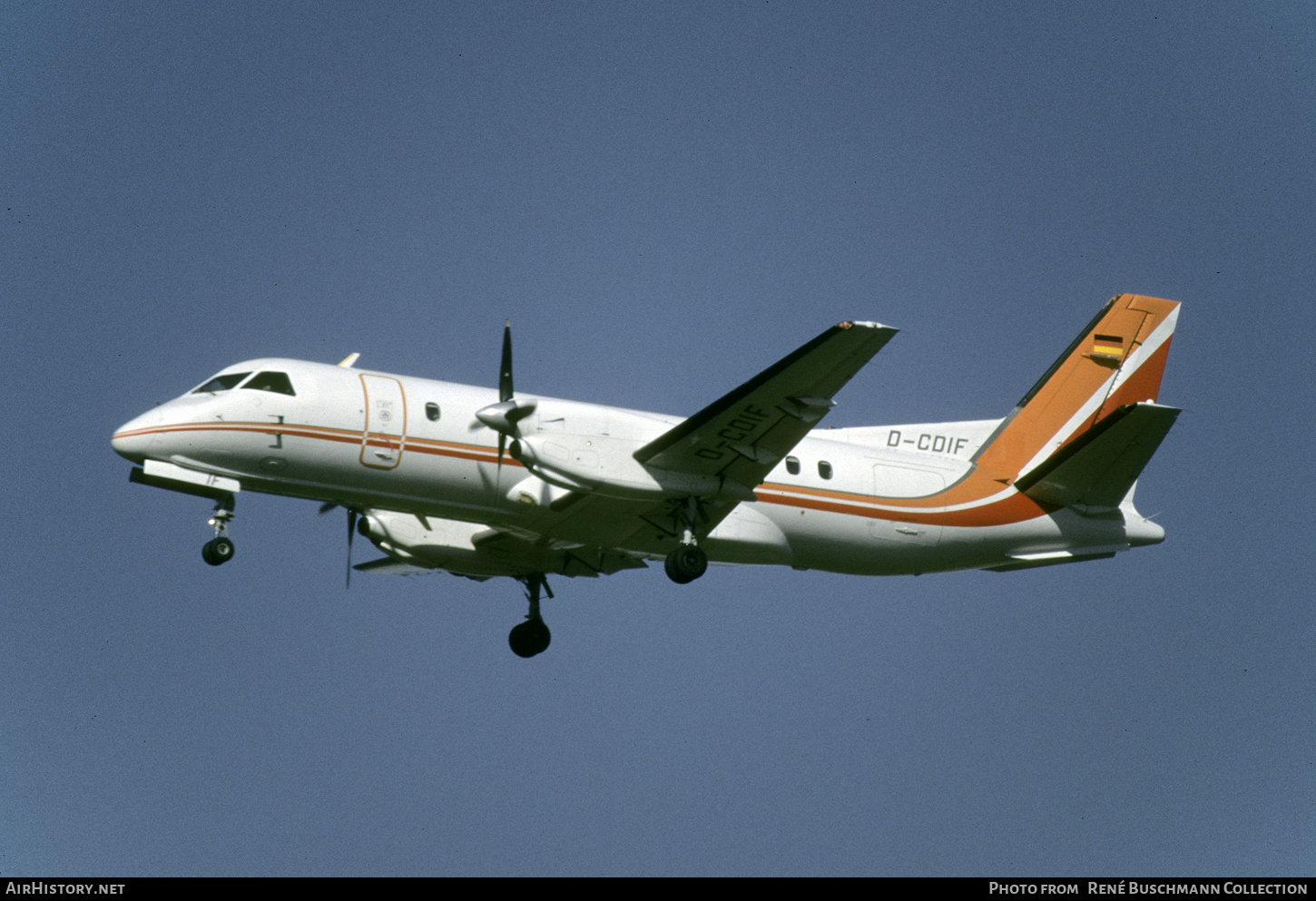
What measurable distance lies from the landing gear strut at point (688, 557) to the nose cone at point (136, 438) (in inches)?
270

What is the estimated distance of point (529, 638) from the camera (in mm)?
22125

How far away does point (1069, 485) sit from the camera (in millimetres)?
20688

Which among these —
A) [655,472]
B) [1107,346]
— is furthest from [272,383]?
[1107,346]

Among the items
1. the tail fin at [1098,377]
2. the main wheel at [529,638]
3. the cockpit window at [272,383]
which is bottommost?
the main wheel at [529,638]

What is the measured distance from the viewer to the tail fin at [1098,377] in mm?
22156

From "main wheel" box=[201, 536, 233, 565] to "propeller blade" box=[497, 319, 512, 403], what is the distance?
4065mm

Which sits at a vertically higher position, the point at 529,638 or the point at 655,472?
the point at 655,472

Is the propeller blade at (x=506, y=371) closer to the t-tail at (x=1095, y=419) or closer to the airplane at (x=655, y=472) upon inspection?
the airplane at (x=655, y=472)

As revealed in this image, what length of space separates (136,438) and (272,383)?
5.98 ft

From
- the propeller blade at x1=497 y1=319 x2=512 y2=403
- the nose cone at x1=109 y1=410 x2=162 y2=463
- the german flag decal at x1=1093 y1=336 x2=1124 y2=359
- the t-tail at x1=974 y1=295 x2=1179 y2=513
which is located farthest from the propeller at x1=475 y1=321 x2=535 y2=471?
the german flag decal at x1=1093 y1=336 x2=1124 y2=359

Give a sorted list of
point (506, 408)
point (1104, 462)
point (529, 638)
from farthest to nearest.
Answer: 1. point (529, 638)
2. point (1104, 462)
3. point (506, 408)

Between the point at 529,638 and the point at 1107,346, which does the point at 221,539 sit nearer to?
the point at 529,638

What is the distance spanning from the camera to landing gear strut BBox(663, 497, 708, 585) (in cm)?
1842

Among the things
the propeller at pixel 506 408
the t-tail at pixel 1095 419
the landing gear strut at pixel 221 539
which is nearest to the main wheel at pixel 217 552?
the landing gear strut at pixel 221 539
